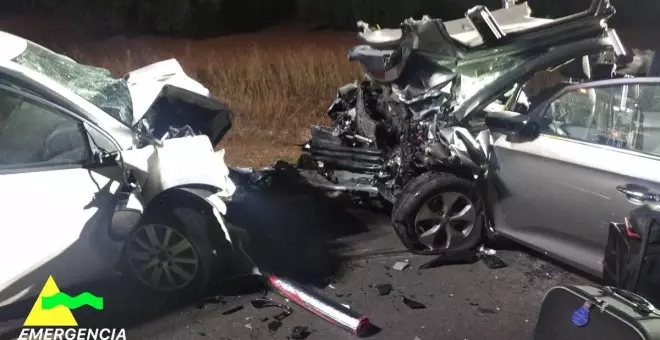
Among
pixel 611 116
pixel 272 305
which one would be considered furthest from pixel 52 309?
pixel 611 116

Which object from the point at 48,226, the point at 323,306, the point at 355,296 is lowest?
the point at 355,296

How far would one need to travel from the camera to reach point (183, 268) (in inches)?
174

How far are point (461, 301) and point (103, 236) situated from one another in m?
2.46

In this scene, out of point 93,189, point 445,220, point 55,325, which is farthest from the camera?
point 445,220

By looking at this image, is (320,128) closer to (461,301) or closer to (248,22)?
(461,301)

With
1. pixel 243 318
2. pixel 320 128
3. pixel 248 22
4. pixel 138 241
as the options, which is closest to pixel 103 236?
pixel 138 241

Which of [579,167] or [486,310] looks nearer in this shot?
[579,167]

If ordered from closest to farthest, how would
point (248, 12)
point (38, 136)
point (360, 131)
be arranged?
point (38, 136)
point (360, 131)
point (248, 12)

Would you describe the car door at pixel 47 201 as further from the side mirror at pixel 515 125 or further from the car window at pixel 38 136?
the side mirror at pixel 515 125

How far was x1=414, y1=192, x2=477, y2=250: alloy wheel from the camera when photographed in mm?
5215

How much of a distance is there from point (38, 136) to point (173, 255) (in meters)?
1.15

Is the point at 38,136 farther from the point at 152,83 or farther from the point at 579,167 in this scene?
the point at 579,167

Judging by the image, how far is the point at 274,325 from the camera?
4238 millimetres

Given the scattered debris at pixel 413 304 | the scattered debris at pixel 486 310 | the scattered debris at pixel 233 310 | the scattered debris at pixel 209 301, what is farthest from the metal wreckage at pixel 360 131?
the scattered debris at pixel 486 310
